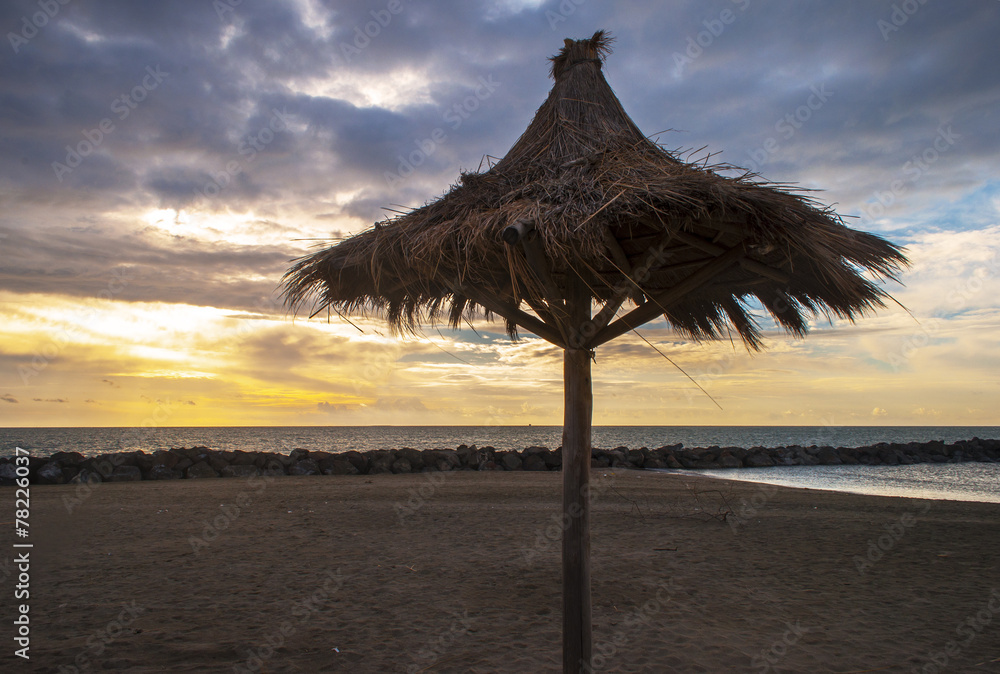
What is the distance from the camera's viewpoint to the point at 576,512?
3.26 meters

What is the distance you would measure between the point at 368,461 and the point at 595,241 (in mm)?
13672

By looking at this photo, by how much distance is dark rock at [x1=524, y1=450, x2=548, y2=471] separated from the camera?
52.4 feet

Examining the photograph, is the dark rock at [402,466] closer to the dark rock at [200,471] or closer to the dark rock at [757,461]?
the dark rock at [200,471]

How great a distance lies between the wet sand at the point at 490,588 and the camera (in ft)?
12.5

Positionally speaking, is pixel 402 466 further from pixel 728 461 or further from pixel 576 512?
pixel 576 512

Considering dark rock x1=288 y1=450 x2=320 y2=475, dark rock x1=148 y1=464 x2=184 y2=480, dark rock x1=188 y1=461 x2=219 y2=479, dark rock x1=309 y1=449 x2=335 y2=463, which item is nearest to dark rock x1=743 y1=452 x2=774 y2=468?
dark rock x1=309 y1=449 x2=335 y2=463

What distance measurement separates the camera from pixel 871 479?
17328mm

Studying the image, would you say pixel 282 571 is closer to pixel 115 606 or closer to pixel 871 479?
pixel 115 606

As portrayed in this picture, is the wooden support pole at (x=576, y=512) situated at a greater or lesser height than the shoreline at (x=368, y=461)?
greater

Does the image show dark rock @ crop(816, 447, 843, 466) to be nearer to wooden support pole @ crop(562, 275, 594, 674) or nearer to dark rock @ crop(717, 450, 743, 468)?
dark rock @ crop(717, 450, 743, 468)

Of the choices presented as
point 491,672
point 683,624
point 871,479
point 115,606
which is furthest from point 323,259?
point 871,479

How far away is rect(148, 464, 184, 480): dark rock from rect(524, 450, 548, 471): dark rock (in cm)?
885

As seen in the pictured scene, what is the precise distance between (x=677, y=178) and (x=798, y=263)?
115cm

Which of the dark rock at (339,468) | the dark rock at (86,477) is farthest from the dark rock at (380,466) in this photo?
the dark rock at (86,477)
